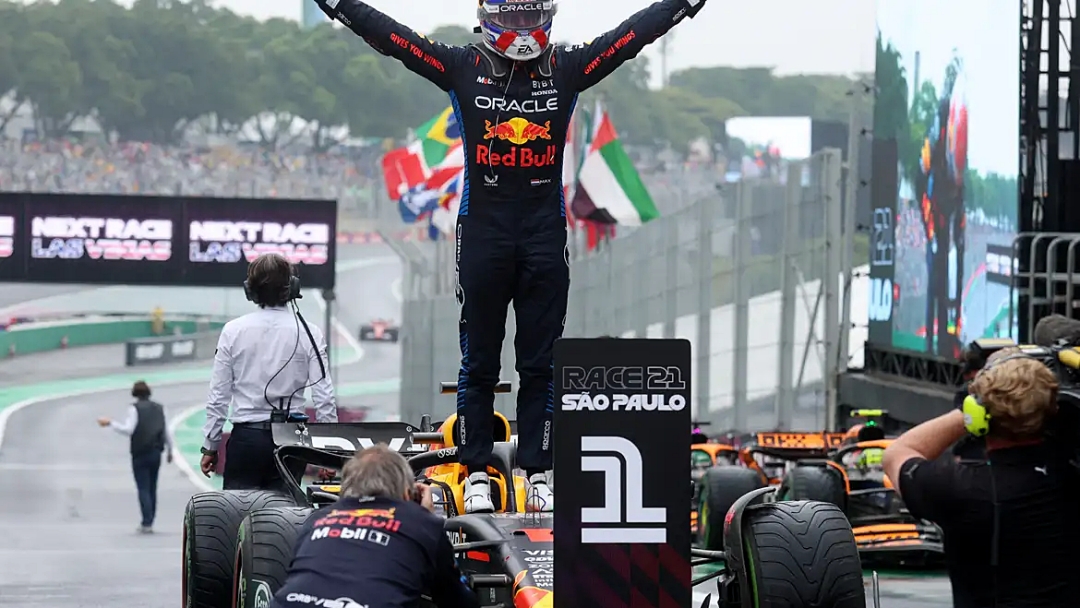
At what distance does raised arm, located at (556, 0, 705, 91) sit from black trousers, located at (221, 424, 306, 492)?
2.38 metres

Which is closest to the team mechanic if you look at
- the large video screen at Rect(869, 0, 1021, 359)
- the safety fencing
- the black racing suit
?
the black racing suit

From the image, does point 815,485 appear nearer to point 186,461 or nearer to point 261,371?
point 261,371

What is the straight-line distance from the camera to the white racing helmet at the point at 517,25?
730cm

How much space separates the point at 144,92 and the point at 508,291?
208 feet

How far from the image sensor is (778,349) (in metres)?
24.3

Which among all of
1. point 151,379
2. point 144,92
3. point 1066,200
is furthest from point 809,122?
point 1066,200

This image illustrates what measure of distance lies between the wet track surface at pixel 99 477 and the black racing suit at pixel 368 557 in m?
5.77

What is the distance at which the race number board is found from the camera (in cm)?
586

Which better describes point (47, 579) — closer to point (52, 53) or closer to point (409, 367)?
point (409, 367)

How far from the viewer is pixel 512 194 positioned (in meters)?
7.46

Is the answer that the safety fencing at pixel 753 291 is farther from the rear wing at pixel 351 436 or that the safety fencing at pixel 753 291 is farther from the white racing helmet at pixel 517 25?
the white racing helmet at pixel 517 25

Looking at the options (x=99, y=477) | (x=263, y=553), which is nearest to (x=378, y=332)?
(x=99, y=477)

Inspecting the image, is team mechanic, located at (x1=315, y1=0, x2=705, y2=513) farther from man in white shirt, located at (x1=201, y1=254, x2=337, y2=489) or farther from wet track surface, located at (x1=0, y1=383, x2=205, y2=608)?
wet track surface, located at (x1=0, y1=383, x2=205, y2=608)

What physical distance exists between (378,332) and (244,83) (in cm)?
1083
